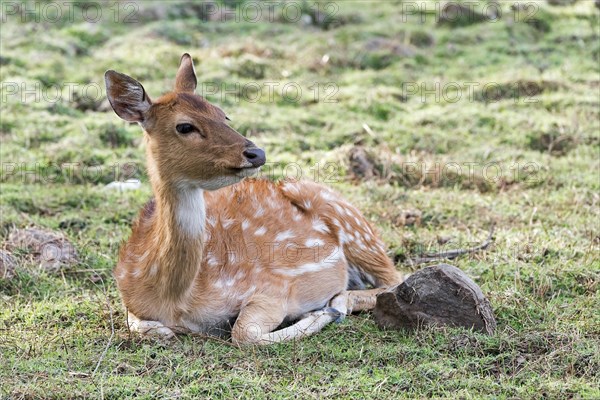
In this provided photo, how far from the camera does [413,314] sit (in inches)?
204

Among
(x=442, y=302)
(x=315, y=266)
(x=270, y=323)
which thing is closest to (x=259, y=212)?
(x=315, y=266)

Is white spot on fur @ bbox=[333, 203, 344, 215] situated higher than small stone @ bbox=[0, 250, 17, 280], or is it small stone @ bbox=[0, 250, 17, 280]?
white spot on fur @ bbox=[333, 203, 344, 215]

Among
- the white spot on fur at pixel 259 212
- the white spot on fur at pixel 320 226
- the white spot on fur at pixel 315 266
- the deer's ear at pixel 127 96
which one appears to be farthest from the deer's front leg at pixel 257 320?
the deer's ear at pixel 127 96

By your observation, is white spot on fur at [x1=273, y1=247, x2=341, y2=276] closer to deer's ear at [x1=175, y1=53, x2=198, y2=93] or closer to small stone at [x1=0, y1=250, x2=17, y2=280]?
deer's ear at [x1=175, y1=53, x2=198, y2=93]

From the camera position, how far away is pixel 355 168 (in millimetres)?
8641

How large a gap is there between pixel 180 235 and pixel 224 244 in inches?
25.2

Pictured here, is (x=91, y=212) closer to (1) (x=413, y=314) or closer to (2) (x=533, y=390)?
(1) (x=413, y=314)

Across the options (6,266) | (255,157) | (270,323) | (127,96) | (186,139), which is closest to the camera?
(255,157)

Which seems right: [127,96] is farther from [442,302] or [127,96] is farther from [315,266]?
[442,302]

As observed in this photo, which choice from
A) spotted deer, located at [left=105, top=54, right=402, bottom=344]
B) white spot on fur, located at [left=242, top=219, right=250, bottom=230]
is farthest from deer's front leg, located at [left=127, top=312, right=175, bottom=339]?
white spot on fur, located at [left=242, top=219, right=250, bottom=230]

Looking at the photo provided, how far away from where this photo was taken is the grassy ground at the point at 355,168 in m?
4.63

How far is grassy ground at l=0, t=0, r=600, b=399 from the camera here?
463 centimetres

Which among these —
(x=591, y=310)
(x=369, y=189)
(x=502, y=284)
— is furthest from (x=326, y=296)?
(x=369, y=189)

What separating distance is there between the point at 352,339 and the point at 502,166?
4.02 m
